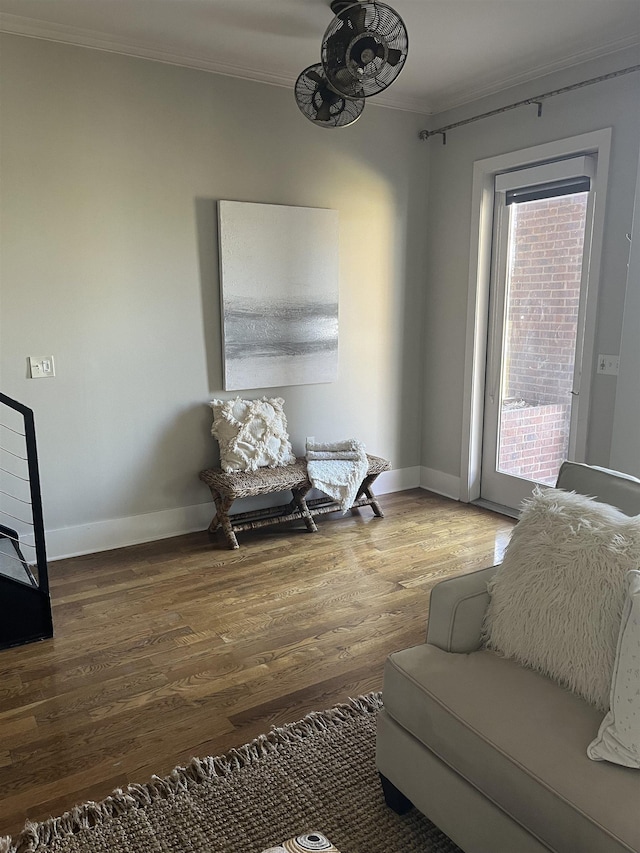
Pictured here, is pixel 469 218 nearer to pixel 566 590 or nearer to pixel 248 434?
pixel 248 434

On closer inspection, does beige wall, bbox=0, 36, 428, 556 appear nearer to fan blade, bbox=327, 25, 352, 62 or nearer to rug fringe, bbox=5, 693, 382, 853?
fan blade, bbox=327, 25, 352, 62

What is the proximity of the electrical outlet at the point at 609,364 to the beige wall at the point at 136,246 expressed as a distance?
5.29 feet

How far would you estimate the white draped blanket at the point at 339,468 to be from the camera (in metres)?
3.89

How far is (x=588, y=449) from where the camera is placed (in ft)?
12.1

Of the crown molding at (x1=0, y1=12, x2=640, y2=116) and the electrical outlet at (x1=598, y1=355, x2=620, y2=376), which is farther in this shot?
the electrical outlet at (x1=598, y1=355, x2=620, y2=376)

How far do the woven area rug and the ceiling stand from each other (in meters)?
3.11

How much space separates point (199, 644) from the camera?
271 centimetres

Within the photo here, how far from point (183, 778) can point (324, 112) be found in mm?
3096

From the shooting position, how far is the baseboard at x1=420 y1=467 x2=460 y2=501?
4656 millimetres

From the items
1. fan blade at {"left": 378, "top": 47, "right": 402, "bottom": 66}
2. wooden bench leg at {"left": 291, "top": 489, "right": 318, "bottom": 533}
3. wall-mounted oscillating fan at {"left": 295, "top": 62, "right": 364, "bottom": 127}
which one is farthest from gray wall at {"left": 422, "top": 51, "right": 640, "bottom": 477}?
fan blade at {"left": 378, "top": 47, "right": 402, "bottom": 66}

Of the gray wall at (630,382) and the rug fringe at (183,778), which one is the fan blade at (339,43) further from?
the rug fringe at (183,778)

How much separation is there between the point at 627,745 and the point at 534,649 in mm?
350

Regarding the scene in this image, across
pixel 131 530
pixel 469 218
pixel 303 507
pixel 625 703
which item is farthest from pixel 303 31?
pixel 625 703

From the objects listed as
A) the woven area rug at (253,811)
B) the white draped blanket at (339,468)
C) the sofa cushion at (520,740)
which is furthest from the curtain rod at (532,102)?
the woven area rug at (253,811)
